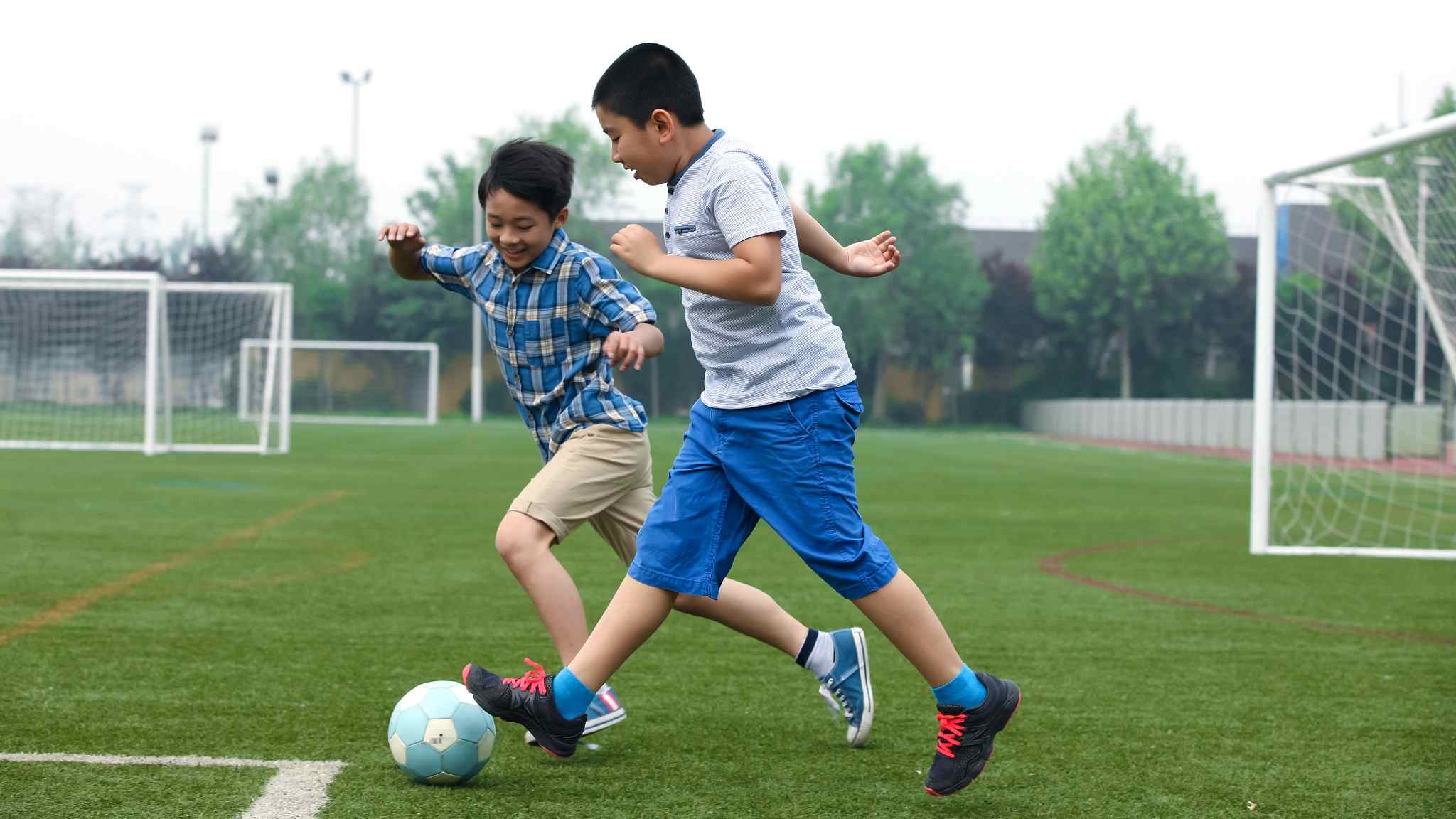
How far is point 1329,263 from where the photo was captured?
18.8 m

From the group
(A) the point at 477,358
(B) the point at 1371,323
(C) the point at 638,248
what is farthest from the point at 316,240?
(C) the point at 638,248

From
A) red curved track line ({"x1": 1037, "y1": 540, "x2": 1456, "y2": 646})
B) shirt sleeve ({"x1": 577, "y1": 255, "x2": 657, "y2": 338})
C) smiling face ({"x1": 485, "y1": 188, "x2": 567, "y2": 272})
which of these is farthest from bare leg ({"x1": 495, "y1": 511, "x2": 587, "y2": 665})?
red curved track line ({"x1": 1037, "y1": 540, "x2": 1456, "y2": 646})

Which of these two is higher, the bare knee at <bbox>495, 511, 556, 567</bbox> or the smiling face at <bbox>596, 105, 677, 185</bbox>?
the smiling face at <bbox>596, 105, 677, 185</bbox>

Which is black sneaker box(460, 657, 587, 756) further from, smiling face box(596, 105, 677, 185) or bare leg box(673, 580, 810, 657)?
smiling face box(596, 105, 677, 185)

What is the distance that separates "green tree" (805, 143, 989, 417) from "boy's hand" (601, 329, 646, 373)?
4226cm

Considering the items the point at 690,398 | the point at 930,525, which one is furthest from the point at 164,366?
the point at 690,398

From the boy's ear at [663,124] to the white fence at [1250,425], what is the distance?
1049 centimetres

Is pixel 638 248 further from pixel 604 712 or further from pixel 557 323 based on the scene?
pixel 604 712

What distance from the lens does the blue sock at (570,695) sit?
3.37 meters

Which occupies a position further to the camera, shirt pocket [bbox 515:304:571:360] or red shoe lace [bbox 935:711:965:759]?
shirt pocket [bbox 515:304:571:360]

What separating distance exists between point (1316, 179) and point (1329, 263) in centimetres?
977

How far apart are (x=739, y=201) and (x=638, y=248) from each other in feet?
0.79

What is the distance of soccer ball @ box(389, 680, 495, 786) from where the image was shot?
339 centimetres

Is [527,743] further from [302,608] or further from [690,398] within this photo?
[690,398]
